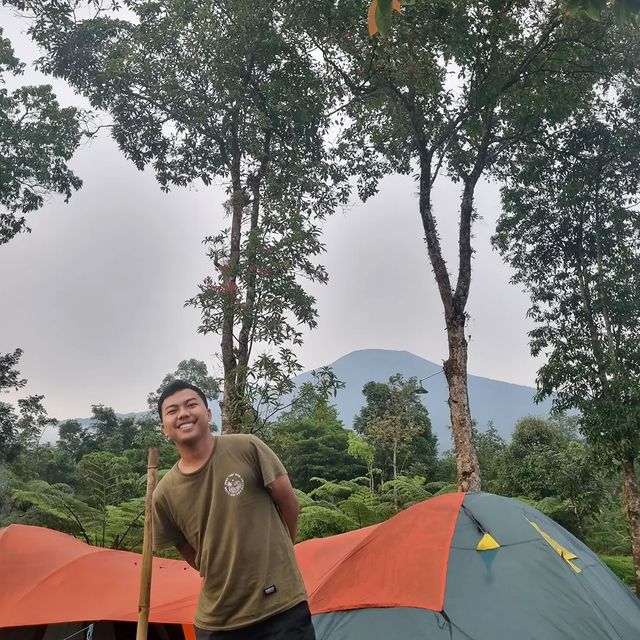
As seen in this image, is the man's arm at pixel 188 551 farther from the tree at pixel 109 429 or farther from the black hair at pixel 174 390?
the tree at pixel 109 429

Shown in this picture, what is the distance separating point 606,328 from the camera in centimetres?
962

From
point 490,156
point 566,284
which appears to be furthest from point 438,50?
point 566,284

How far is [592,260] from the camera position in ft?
34.2

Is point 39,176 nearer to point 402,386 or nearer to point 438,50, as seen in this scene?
point 438,50

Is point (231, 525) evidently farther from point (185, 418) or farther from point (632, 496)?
point (632, 496)

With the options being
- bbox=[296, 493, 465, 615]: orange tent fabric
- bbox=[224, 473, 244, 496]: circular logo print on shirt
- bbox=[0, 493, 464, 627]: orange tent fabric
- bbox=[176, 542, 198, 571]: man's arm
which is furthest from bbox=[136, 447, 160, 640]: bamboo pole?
bbox=[296, 493, 465, 615]: orange tent fabric

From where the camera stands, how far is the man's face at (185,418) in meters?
2.29

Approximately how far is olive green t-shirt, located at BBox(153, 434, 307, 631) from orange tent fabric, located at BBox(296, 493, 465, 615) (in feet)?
6.55

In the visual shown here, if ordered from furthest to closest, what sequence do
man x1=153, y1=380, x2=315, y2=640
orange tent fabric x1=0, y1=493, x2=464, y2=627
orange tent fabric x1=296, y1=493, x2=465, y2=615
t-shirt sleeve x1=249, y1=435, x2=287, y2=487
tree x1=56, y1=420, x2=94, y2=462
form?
tree x1=56, y1=420, x2=94, y2=462, orange tent fabric x1=0, y1=493, x2=464, y2=627, orange tent fabric x1=296, y1=493, x2=465, y2=615, t-shirt sleeve x1=249, y1=435, x2=287, y2=487, man x1=153, y1=380, x2=315, y2=640

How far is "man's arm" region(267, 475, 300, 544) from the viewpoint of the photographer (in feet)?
7.36

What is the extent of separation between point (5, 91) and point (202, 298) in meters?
9.18

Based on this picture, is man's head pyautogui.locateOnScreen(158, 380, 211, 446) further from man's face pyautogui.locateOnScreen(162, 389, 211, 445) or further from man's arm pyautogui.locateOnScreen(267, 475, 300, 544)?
man's arm pyautogui.locateOnScreen(267, 475, 300, 544)

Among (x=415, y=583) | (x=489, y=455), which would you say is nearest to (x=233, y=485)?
(x=415, y=583)

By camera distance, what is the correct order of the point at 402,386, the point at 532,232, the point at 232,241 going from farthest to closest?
the point at 402,386 < the point at 532,232 < the point at 232,241
